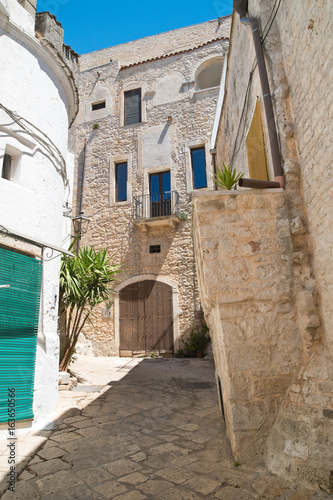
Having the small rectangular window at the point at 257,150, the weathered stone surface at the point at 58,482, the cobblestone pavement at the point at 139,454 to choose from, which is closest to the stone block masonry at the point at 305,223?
the small rectangular window at the point at 257,150

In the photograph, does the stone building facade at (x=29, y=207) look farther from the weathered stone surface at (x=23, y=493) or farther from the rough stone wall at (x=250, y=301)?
the rough stone wall at (x=250, y=301)

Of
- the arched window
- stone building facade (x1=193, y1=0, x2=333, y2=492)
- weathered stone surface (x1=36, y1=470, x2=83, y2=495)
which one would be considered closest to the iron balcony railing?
the arched window

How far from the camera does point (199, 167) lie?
11.8m

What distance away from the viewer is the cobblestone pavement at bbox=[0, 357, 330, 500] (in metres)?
2.41

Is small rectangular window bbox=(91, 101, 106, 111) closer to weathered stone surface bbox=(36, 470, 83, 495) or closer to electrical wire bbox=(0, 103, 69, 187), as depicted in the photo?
electrical wire bbox=(0, 103, 69, 187)

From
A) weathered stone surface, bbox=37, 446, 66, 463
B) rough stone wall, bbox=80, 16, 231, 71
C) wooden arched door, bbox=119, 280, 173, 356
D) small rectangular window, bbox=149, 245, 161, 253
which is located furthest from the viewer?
rough stone wall, bbox=80, 16, 231, 71

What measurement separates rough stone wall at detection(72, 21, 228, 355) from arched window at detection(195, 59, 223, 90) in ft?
0.78

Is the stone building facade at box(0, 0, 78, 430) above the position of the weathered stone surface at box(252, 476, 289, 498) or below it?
above

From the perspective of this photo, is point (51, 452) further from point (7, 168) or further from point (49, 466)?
point (7, 168)

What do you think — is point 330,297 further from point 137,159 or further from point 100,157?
point 100,157

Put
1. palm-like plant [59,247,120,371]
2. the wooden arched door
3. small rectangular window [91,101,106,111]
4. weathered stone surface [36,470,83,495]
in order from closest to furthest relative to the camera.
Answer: weathered stone surface [36,470,83,495] < palm-like plant [59,247,120,371] < the wooden arched door < small rectangular window [91,101,106,111]

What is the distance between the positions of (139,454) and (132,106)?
13.0 meters

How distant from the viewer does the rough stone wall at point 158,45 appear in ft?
44.9

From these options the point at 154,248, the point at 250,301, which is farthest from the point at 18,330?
the point at 154,248
